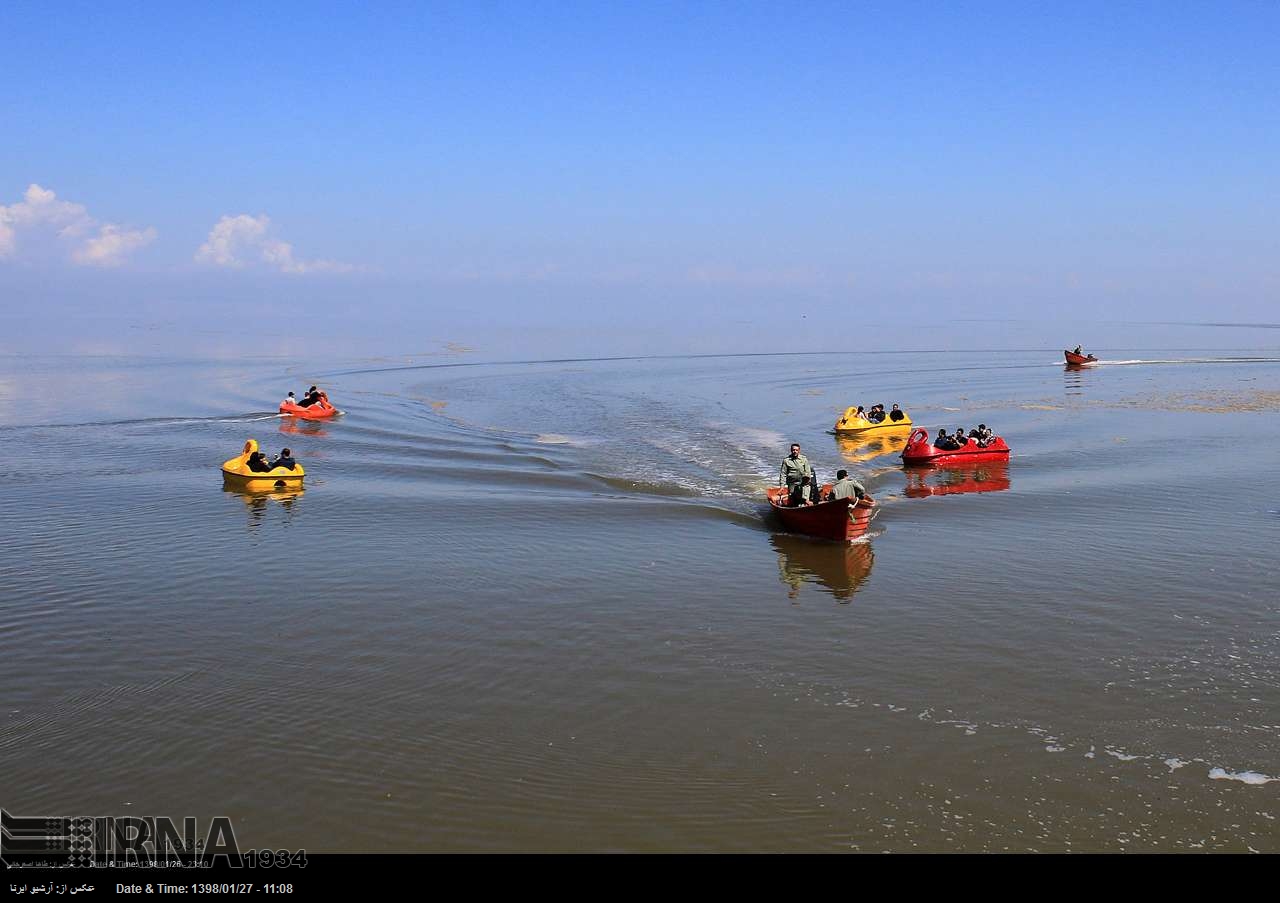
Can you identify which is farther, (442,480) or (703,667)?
(442,480)

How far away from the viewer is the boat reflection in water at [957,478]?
1124 inches

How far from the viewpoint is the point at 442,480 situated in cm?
2980

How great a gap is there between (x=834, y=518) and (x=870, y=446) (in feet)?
52.8

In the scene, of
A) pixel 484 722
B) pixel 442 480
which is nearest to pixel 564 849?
pixel 484 722

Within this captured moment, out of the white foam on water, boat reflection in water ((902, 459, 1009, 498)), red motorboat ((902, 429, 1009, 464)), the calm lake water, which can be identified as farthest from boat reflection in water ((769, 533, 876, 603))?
red motorboat ((902, 429, 1009, 464))

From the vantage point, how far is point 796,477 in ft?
81.3

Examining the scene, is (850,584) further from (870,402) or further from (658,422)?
(870,402)

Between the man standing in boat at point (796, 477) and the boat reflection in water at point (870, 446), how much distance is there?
31.6 feet

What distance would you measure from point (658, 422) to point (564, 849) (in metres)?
34.1

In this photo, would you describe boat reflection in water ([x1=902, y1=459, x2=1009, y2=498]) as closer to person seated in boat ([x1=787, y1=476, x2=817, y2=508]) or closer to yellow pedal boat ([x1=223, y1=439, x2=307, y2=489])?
person seated in boat ([x1=787, y1=476, x2=817, y2=508])

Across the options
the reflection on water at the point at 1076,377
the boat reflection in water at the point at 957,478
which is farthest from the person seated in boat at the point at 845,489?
the reflection on water at the point at 1076,377

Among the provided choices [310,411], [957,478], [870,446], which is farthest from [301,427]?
[957,478]
